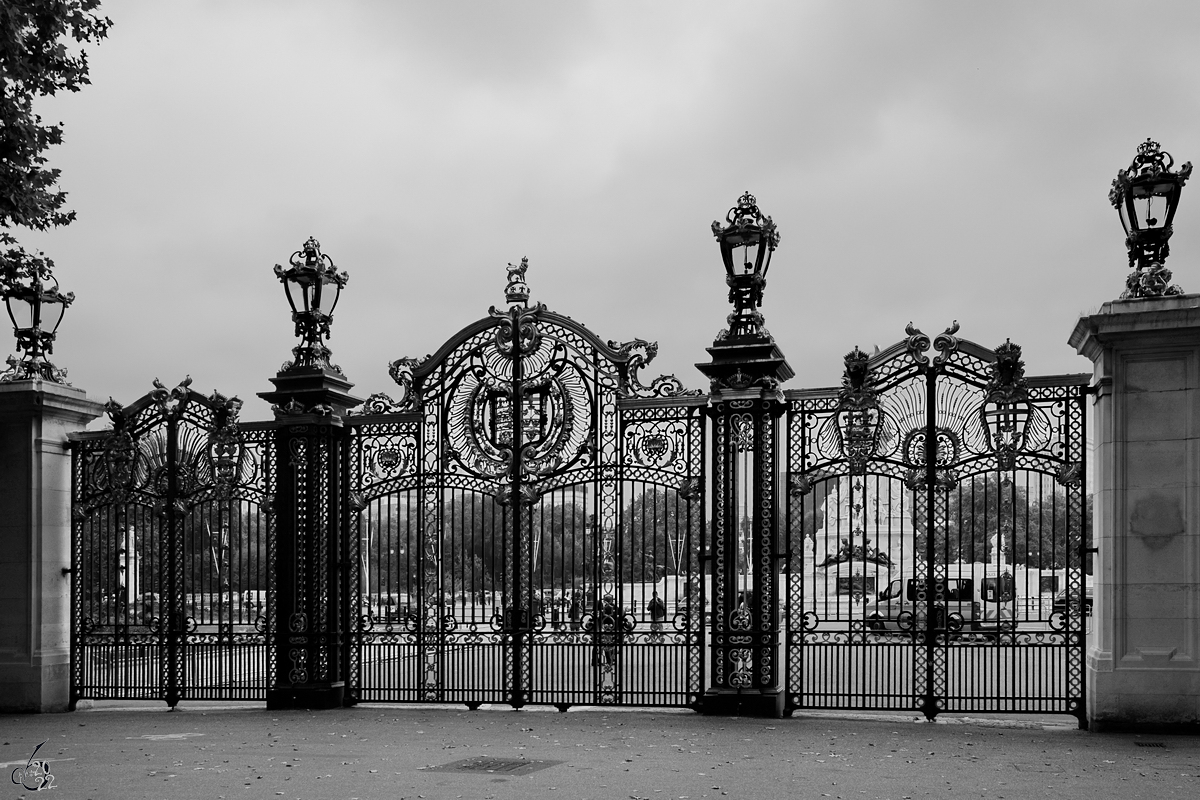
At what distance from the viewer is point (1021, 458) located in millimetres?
12266

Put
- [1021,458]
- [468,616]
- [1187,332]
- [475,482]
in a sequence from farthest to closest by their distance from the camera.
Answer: [468,616] → [475,482] → [1021,458] → [1187,332]

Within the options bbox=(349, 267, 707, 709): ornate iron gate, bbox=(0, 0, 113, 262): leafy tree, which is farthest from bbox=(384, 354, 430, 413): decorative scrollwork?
bbox=(0, 0, 113, 262): leafy tree

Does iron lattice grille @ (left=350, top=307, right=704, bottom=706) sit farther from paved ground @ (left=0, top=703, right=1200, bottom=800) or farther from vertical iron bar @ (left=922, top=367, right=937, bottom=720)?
vertical iron bar @ (left=922, top=367, right=937, bottom=720)

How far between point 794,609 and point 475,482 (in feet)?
11.3

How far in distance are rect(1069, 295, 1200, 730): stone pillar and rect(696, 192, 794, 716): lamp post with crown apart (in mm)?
2870

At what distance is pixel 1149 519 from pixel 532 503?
573 cm

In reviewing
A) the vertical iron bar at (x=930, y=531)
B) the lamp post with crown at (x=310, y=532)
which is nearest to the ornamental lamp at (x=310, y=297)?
the lamp post with crown at (x=310, y=532)

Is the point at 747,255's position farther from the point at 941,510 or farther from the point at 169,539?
the point at 169,539

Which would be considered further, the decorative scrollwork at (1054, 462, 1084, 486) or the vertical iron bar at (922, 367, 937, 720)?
the vertical iron bar at (922, 367, 937, 720)

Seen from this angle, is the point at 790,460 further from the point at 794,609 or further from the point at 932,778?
the point at 932,778

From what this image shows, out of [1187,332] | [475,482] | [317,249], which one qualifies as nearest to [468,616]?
[475,482]

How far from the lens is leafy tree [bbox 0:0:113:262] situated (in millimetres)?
12864

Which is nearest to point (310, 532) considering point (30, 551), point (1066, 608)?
point (30, 551)

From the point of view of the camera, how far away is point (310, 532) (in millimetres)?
14164
